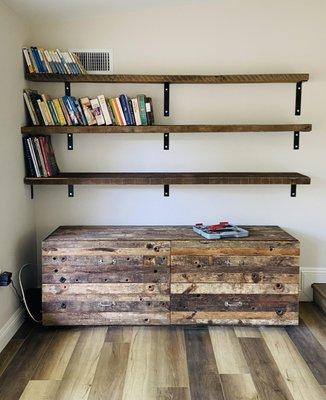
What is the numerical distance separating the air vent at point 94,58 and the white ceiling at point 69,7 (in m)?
0.24

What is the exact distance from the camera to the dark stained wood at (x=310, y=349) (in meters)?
2.35

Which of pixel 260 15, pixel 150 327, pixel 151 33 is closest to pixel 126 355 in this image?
pixel 150 327

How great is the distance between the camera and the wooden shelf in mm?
2961

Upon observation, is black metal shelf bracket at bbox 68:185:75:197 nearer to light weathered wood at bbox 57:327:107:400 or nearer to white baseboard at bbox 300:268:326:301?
light weathered wood at bbox 57:327:107:400

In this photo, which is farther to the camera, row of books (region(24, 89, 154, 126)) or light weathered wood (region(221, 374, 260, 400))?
row of books (region(24, 89, 154, 126))

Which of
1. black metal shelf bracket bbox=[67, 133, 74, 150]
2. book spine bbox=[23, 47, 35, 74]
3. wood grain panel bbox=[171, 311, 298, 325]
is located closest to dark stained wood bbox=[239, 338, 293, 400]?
wood grain panel bbox=[171, 311, 298, 325]

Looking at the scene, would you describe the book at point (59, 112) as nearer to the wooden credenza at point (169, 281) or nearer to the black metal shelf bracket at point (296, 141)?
the wooden credenza at point (169, 281)

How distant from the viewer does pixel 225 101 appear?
317 centimetres

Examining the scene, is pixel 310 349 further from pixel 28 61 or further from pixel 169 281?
pixel 28 61

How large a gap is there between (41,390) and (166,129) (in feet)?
5.75

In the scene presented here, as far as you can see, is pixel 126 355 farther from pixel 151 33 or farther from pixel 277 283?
pixel 151 33

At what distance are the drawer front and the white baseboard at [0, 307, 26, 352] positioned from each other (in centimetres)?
21

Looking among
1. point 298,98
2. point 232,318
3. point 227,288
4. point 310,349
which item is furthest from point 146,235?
point 298,98

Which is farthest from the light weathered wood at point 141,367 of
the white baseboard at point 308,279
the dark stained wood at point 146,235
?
the white baseboard at point 308,279
